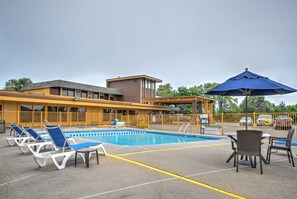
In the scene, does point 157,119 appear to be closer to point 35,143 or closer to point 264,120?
point 264,120

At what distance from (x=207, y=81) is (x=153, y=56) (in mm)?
26798

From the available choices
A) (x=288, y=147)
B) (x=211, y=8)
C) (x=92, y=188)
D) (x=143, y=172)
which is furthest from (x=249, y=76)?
(x=211, y=8)

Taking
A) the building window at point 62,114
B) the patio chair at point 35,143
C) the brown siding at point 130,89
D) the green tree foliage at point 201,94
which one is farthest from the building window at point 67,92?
the green tree foliage at point 201,94

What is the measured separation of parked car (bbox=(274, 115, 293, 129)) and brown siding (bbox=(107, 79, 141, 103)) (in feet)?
78.8

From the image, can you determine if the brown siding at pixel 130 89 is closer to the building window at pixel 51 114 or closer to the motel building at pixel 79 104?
the motel building at pixel 79 104

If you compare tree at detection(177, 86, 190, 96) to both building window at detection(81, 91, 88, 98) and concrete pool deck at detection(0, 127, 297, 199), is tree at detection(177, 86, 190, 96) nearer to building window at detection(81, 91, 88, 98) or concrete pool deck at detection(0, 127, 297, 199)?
building window at detection(81, 91, 88, 98)

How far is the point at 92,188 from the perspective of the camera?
12.7 feet

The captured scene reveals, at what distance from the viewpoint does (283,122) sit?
12.1 metres

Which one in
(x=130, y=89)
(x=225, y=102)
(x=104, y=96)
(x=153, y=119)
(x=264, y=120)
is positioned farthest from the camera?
(x=225, y=102)

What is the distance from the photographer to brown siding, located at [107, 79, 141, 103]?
115ft

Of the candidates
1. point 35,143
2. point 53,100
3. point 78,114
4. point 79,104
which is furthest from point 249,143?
point 78,114

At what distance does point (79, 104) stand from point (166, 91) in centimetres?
3017

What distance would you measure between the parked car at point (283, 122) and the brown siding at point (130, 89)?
945 inches

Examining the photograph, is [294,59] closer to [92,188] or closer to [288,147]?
[288,147]
